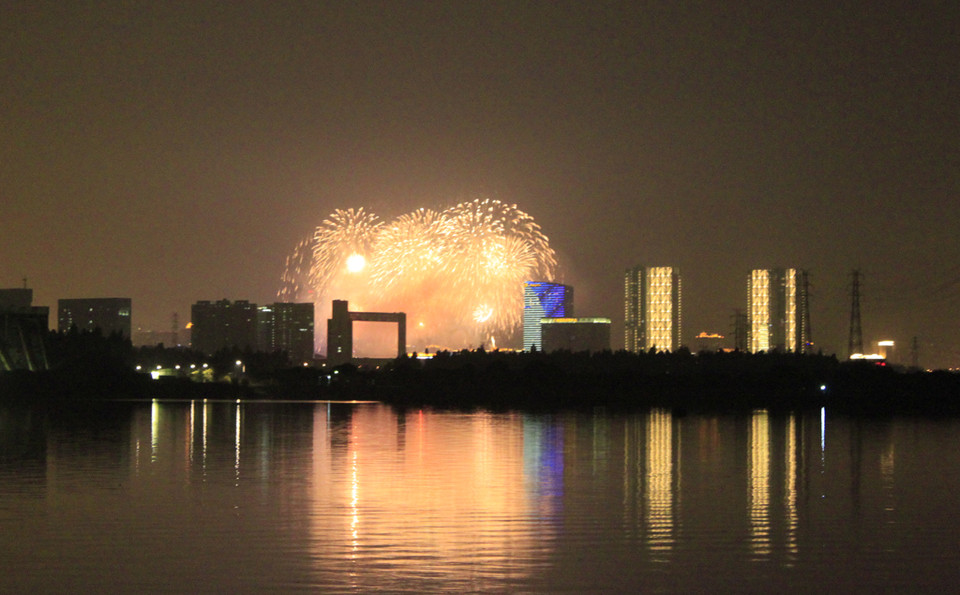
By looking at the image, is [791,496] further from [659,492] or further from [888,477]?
[888,477]

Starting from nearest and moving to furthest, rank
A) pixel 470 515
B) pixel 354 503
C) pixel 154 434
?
pixel 470 515 < pixel 354 503 < pixel 154 434

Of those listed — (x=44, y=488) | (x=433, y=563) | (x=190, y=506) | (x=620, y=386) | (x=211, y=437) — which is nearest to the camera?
(x=433, y=563)

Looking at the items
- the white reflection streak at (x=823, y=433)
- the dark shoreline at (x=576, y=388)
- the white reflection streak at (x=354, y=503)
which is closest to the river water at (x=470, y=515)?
the white reflection streak at (x=354, y=503)

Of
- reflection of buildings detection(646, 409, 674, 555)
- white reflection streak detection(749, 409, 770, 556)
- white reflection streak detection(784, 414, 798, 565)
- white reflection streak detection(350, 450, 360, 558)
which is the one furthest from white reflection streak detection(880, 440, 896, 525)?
white reflection streak detection(350, 450, 360, 558)

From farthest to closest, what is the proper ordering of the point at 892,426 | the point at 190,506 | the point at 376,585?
1. the point at 892,426
2. the point at 190,506
3. the point at 376,585

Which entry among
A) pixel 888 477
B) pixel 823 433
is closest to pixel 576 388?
pixel 823 433

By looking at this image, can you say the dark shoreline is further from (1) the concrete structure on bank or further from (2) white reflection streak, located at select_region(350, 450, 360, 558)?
(2) white reflection streak, located at select_region(350, 450, 360, 558)

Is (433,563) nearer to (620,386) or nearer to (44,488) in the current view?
(44,488)

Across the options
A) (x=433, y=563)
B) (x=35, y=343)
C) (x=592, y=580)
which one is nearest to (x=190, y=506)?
(x=433, y=563)
